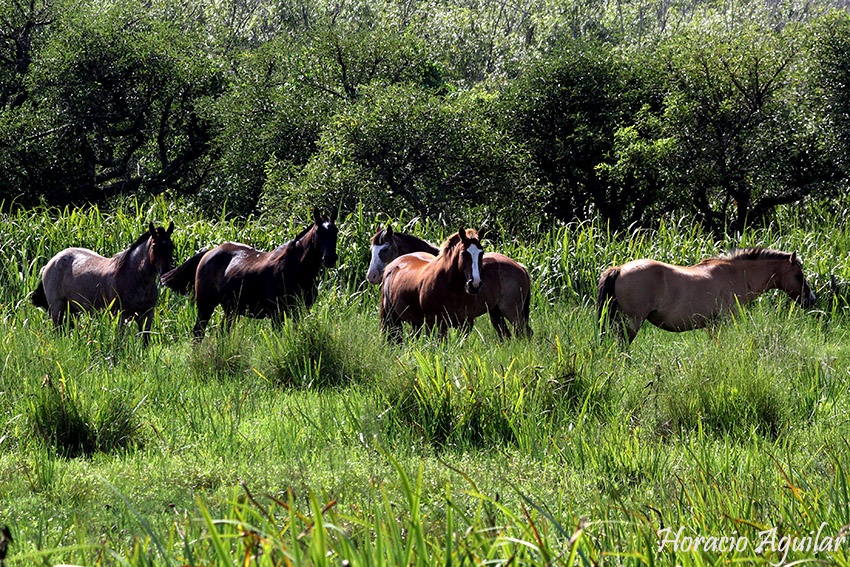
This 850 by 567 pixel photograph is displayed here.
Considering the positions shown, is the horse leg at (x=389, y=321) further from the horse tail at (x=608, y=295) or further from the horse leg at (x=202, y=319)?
the horse tail at (x=608, y=295)

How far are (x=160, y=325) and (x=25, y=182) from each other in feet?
→ 47.1

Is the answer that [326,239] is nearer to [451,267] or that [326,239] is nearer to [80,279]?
[451,267]

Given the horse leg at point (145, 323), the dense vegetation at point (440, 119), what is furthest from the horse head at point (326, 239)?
the dense vegetation at point (440, 119)

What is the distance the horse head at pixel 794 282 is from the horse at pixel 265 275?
14.6ft

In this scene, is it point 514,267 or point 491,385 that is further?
point 514,267

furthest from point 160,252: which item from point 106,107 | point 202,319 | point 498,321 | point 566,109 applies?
point 566,109

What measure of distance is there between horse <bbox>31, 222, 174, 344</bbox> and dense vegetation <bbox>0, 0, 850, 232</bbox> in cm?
900

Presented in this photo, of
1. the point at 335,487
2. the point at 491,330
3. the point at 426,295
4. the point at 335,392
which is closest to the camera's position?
the point at 335,487

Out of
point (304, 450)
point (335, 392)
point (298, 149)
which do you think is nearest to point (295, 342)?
point (335, 392)

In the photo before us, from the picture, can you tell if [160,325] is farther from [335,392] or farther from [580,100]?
[580,100]

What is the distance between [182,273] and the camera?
10109 millimetres

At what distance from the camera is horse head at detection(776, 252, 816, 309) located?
9.85m

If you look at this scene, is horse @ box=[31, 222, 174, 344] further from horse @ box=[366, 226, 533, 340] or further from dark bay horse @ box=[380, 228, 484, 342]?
horse @ box=[366, 226, 533, 340]

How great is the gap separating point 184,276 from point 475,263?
351 cm
